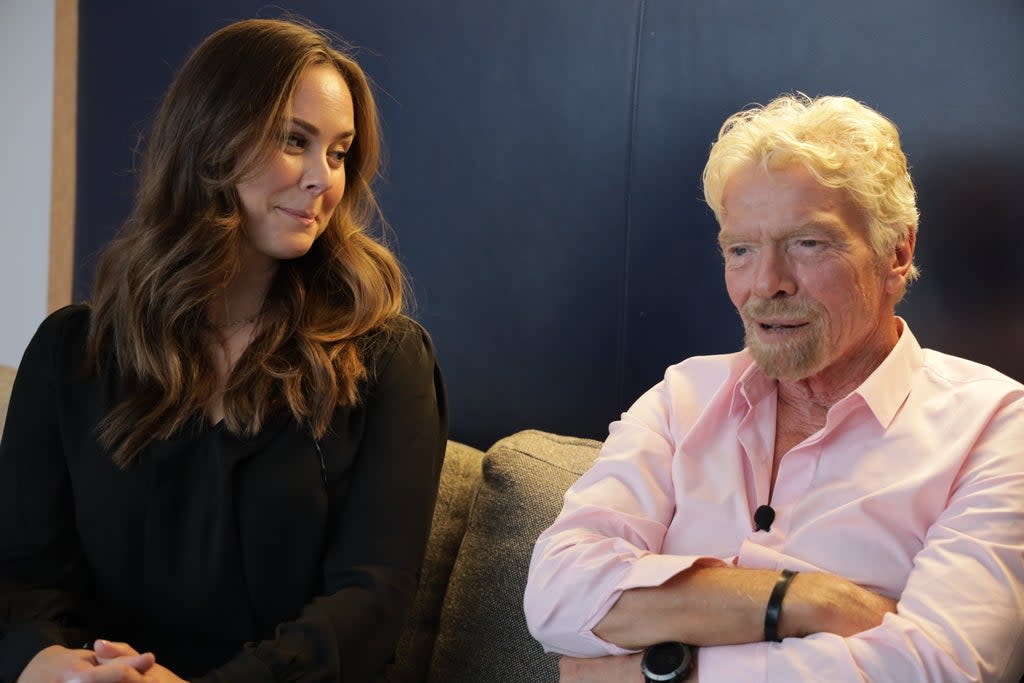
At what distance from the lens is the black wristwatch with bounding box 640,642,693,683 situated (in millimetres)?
1492

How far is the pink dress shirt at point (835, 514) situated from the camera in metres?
1.41

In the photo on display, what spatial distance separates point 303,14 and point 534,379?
96cm

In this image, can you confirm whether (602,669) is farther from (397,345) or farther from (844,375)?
(397,345)

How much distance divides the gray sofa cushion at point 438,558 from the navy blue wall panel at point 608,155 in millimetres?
256

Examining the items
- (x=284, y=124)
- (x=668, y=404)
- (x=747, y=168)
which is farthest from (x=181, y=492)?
(x=747, y=168)

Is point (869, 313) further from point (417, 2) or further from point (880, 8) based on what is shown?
point (417, 2)

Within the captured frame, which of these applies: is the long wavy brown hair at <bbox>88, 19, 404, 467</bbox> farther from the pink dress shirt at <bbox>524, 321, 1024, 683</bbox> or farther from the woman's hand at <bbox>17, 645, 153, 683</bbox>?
the pink dress shirt at <bbox>524, 321, 1024, 683</bbox>

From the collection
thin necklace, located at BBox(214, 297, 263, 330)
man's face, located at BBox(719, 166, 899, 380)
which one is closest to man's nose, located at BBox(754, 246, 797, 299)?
man's face, located at BBox(719, 166, 899, 380)

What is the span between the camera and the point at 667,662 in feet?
4.94

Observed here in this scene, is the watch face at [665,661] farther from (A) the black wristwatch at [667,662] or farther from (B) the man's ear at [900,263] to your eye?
(B) the man's ear at [900,263]

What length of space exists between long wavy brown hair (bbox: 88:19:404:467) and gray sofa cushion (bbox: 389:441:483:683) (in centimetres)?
34

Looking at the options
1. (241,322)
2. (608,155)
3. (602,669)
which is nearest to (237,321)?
(241,322)

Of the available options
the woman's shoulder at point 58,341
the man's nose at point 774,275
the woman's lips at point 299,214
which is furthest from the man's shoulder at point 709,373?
the woman's shoulder at point 58,341

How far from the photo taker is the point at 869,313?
1.65m
